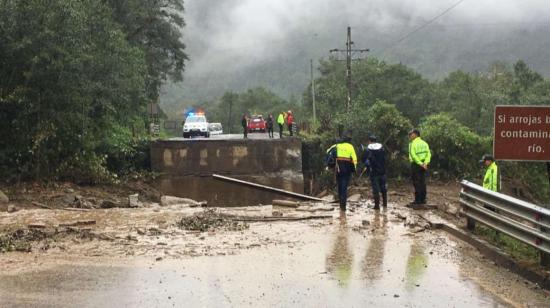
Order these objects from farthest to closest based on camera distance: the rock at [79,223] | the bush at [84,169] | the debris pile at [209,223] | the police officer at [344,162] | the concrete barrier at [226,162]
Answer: the concrete barrier at [226,162], the bush at [84,169], the police officer at [344,162], the rock at [79,223], the debris pile at [209,223]

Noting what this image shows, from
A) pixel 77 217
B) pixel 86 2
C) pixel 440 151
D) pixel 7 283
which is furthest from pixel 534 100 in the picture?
pixel 7 283

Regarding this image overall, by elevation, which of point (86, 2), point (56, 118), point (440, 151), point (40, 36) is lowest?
point (440, 151)

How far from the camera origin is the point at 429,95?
8844 centimetres

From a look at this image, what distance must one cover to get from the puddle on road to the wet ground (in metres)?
0.01

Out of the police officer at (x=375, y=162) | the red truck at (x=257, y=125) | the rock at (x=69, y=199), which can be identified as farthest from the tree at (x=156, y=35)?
the police officer at (x=375, y=162)

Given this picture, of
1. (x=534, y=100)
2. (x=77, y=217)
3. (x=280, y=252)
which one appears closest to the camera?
(x=280, y=252)

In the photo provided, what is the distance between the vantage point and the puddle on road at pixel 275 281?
638cm

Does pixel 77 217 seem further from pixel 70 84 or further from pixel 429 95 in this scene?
pixel 429 95

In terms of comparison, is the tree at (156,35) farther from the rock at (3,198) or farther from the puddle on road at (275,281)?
the puddle on road at (275,281)

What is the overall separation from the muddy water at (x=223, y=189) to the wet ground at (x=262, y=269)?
1675 cm

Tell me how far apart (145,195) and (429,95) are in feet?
231

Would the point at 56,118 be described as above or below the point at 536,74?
below

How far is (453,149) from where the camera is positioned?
818 inches

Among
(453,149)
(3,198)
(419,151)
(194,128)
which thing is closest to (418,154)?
(419,151)
